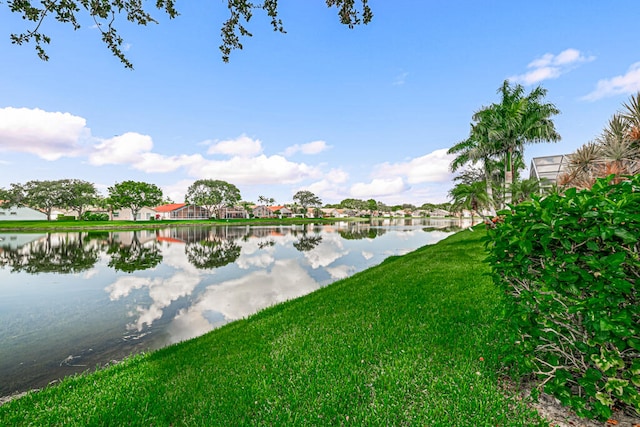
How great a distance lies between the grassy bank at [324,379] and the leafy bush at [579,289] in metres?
0.62

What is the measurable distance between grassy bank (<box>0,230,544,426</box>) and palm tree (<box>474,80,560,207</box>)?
69.0ft

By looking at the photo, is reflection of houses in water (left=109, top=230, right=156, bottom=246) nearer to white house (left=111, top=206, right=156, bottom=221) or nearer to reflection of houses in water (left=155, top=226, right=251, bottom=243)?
reflection of houses in water (left=155, top=226, right=251, bottom=243)

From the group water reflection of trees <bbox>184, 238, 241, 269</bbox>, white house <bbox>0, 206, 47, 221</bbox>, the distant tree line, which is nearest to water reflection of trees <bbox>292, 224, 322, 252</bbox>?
water reflection of trees <bbox>184, 238, 241, 269</bbox>

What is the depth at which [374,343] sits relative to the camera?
4.39 m

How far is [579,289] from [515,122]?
82.1 ft

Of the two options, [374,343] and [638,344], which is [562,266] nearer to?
[638,344]

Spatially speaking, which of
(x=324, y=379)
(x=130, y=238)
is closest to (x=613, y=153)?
(x=324, y=379)

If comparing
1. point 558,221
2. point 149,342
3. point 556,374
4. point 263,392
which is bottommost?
point 149,342

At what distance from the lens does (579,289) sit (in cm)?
228

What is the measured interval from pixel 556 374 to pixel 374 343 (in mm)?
2392

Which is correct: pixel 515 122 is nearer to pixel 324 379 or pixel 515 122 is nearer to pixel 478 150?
pixel 478 150

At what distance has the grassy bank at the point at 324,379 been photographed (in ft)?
9.61

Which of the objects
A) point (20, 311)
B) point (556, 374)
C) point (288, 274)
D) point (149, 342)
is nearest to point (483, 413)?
point (556, 374)

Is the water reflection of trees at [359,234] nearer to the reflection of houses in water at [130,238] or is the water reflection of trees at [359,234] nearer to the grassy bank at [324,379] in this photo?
the reflection of houses in water at [130,238]
